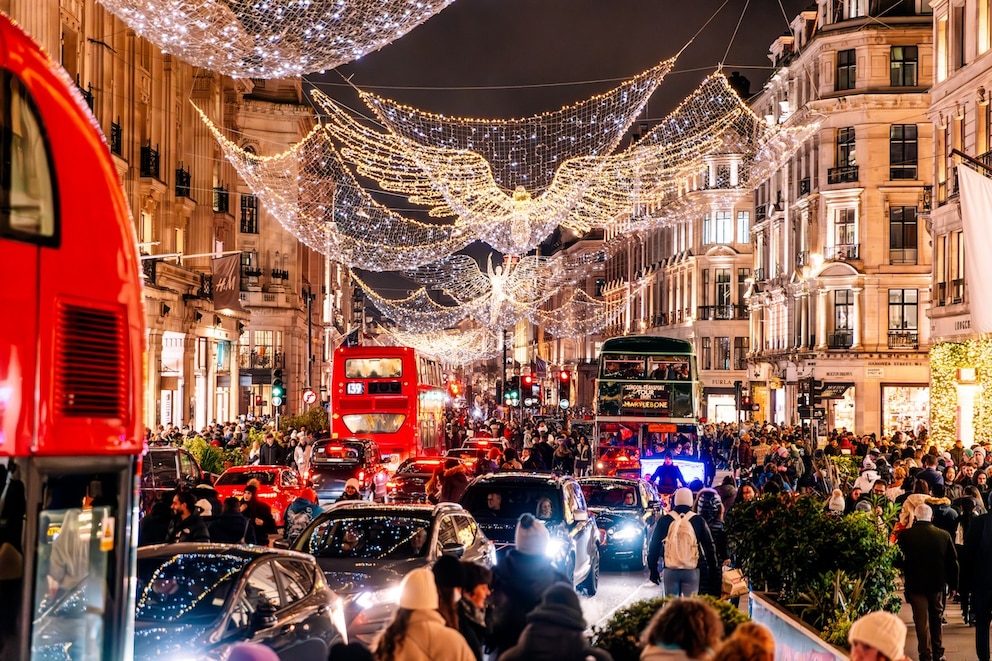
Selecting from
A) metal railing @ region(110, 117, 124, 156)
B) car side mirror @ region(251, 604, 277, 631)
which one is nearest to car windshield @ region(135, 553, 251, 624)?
car side mirror @ region(251, 604, 277, 631)

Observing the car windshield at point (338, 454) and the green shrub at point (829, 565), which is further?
the car windshield at point (338, 454)

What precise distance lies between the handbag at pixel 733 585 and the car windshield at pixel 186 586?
220 inches

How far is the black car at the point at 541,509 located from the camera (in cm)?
1794

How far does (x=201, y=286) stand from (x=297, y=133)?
3438 centimetres

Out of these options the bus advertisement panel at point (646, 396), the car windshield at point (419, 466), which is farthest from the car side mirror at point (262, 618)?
the bus advertisement panel at point (646, 396)

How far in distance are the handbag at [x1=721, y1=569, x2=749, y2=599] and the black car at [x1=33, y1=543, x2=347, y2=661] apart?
4.45 m

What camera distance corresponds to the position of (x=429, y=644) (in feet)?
24.6

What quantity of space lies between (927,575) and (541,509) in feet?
17.2

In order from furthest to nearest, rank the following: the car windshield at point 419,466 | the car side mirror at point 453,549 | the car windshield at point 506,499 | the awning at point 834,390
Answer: the awning at point 834,390 → the car windshield at point 419,466 → the car windshield at point 506,499 → the car side mirror at point 453,549

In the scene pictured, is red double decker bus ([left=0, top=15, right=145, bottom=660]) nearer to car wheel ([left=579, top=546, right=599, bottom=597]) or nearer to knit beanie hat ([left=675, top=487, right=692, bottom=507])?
knit beanie hat ([left=675, top=487, right=692, bottom=507])

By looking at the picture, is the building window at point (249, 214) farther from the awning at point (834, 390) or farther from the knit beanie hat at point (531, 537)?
the knit beanie hat at point (531, 537)

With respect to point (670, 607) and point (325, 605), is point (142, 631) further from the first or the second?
point (670, 607)

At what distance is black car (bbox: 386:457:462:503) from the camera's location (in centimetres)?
2825

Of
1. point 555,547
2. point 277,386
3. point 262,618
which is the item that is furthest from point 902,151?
point 262,618
